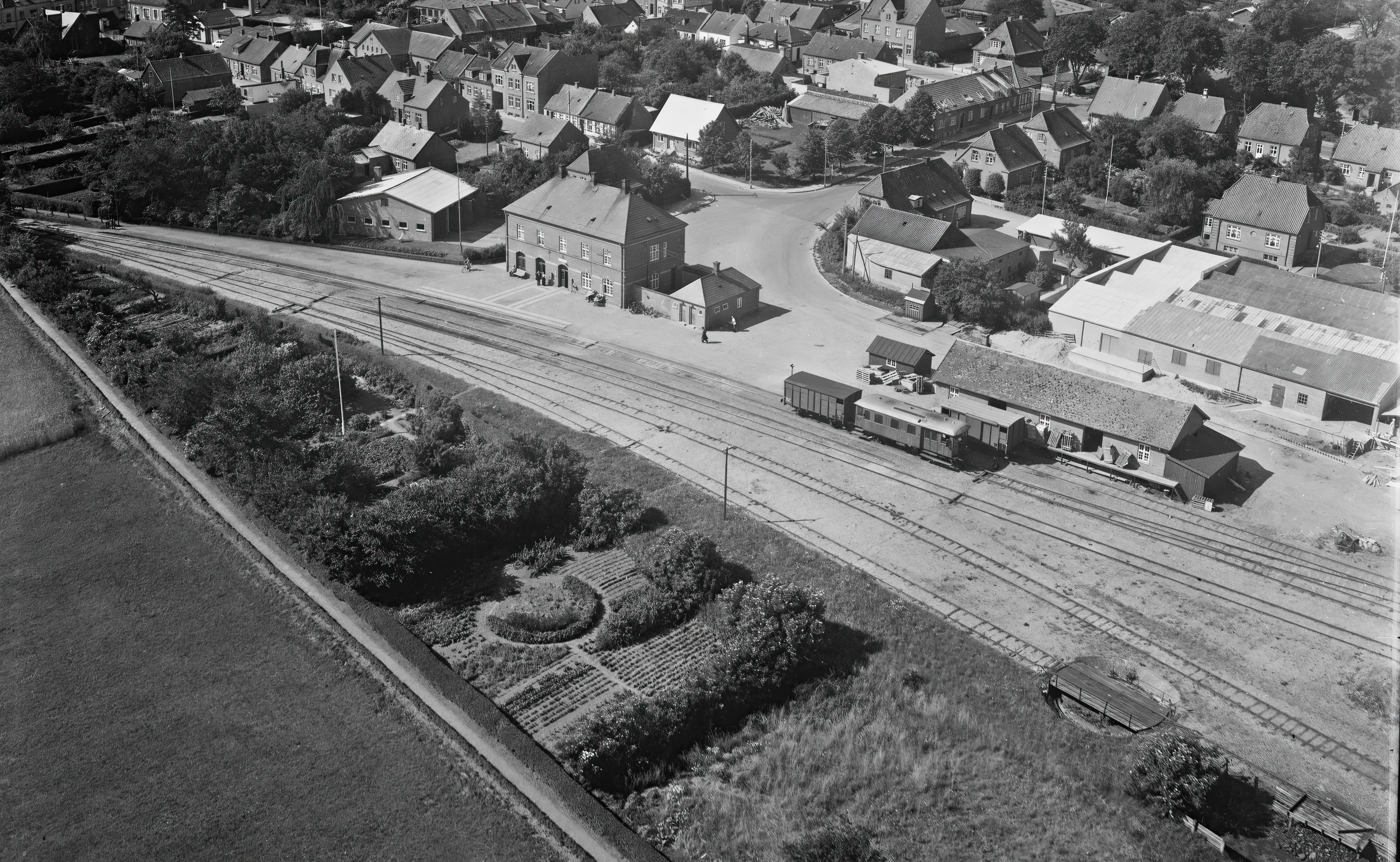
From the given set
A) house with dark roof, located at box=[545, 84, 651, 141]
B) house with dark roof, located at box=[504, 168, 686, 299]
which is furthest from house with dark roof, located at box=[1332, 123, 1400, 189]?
house with dark roof, located at box=[545, 84, 651, 141]

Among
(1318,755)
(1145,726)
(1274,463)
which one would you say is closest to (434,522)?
(1145,726)

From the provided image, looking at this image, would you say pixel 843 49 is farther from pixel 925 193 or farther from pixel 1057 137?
pixel 925 193

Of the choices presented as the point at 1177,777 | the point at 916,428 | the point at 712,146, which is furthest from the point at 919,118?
the point at 1177,777

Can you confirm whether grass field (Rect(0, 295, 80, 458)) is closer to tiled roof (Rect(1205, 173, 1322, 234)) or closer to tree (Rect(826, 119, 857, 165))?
tree (Rect(826, 119, 857, 165))

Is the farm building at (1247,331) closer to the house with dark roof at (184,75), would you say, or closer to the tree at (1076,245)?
the tree at (1076,245)

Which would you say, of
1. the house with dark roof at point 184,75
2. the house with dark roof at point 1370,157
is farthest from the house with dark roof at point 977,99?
the house with dark roof at point 184,75

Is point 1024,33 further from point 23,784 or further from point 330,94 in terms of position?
point 23,784
